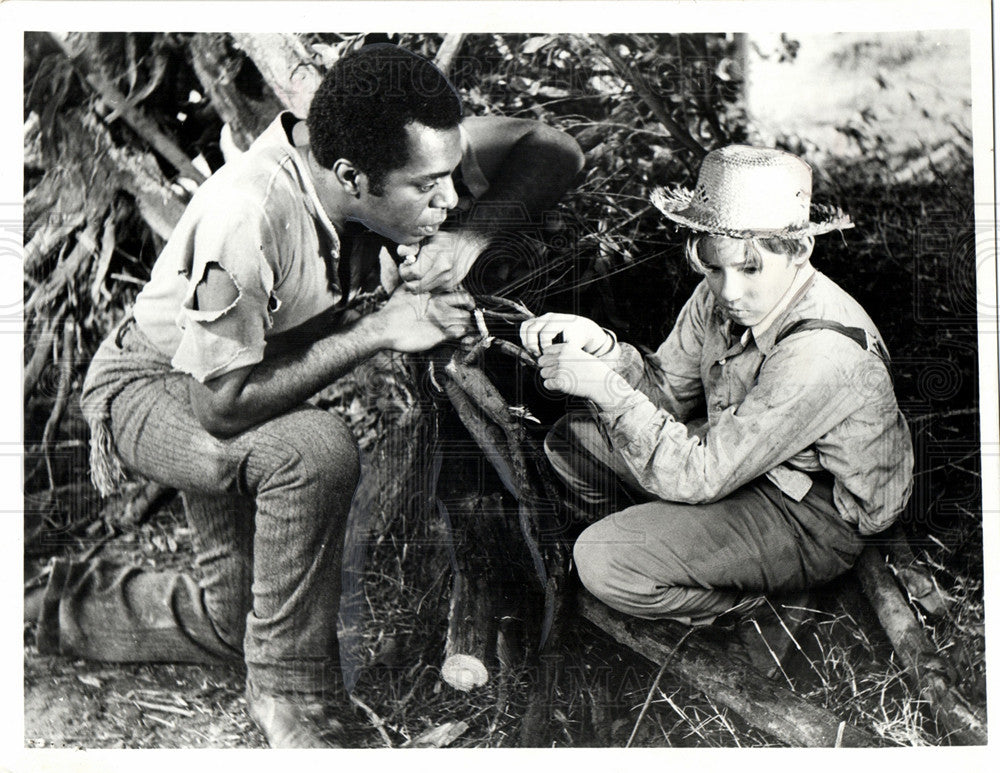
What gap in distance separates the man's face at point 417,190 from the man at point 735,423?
59 centimetres

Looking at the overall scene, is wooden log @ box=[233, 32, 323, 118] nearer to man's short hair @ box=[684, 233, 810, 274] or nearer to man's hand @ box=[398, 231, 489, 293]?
man's hand @ box=[398, 231, 489, 293]

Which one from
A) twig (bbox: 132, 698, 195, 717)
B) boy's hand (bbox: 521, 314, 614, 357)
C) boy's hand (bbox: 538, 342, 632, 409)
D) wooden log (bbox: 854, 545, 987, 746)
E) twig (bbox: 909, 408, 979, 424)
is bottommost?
wooden log (bbox: 854, 545, 987, 746)

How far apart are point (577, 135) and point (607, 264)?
531 millimetres

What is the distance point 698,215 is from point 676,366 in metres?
0.60

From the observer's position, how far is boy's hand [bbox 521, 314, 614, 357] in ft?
12.5

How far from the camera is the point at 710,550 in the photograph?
3.73 m

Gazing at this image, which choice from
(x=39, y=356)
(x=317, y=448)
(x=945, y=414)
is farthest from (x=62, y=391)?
(x=945, y=414)

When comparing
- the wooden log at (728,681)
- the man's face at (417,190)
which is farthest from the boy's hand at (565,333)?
the wooden log at (728,681)

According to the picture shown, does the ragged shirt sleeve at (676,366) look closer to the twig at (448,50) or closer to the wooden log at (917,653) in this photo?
the wooden log at (917,653)

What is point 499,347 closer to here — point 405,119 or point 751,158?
point 405,119

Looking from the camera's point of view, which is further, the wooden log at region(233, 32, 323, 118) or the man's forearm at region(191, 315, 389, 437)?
the wooden log at region(233, 32, 323, 118)

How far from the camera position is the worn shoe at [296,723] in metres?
3.77

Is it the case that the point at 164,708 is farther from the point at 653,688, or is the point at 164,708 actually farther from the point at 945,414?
the point at 945,414

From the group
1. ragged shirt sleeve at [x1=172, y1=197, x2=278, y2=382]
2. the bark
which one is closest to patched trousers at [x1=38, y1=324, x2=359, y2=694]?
ragged shirt sleeve at [x1=172, y1=197, x2=278, y2=382]
